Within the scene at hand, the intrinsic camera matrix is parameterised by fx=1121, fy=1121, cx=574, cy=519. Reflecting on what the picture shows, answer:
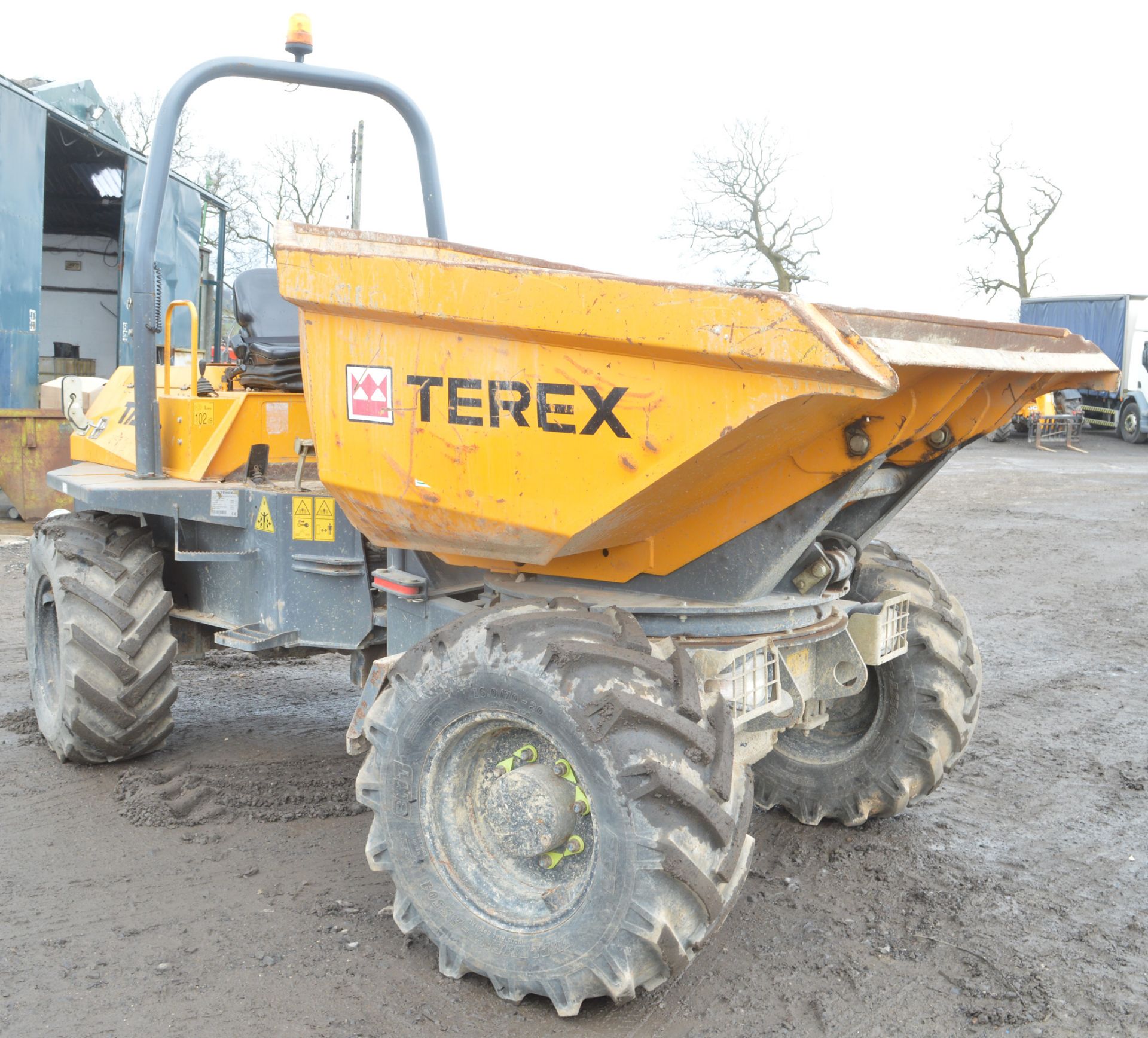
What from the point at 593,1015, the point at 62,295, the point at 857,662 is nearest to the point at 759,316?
the point at 857,662

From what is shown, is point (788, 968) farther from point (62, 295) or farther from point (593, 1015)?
point (62, 295)

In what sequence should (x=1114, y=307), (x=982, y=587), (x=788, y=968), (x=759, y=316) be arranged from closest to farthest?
(x=759, y=316) < (x=788, y=968) < (x=982, y=587) < (x=1114, y=307)

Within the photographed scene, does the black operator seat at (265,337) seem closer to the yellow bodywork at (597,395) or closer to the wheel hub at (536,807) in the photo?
the yellow bodywork at (597,395)

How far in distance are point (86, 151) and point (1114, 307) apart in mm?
19039

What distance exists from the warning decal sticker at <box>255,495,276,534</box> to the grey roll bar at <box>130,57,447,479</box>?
0.59m

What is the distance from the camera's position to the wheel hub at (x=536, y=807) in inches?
108

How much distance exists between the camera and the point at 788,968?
9.87 feet

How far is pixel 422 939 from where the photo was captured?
10.3 ft

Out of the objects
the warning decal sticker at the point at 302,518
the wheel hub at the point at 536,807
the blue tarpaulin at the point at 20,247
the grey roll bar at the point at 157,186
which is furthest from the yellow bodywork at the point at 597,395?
the blue tarpaulin at the point at 20,247

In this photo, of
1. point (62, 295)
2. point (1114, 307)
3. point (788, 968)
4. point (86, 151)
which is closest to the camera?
point (788, 968)

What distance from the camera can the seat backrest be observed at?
4.44 m

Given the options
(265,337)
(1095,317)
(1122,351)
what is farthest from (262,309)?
(1095,317)

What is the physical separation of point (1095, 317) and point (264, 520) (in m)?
22.7

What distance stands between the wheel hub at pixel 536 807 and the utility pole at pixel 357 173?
8434 millimetres
